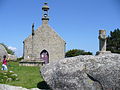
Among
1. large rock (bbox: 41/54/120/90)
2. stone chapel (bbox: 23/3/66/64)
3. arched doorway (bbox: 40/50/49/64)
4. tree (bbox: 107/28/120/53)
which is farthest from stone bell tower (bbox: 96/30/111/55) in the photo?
tree (bbox: 107/28/120/53)

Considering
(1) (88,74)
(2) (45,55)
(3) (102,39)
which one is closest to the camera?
(1) (88,74)

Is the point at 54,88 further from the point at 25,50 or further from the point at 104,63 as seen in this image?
the point at 25,50

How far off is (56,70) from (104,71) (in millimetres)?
1867

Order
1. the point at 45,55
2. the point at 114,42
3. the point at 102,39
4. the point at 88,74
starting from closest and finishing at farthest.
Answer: the point at 88,74 < the point at 102,39 < the point at 45,55 < the point at 114,42

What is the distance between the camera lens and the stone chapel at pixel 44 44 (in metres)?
35.1

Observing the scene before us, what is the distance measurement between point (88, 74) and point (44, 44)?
89.4 ft

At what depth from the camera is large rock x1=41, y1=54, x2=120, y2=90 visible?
27.7 ft

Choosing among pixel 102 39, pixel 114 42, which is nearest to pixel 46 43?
pixel 102 39

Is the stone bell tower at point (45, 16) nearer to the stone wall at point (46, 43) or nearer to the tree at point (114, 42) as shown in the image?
the stone wall at point (46, 43)

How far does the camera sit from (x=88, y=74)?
8.64 m

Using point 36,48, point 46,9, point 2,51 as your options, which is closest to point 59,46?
point 36,48

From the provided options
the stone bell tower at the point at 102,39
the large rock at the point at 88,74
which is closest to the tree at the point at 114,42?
the stone bell tower at the point at 102,39

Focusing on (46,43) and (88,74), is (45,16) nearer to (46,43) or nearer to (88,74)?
(46,43)

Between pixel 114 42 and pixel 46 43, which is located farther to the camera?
pixel 114 42
